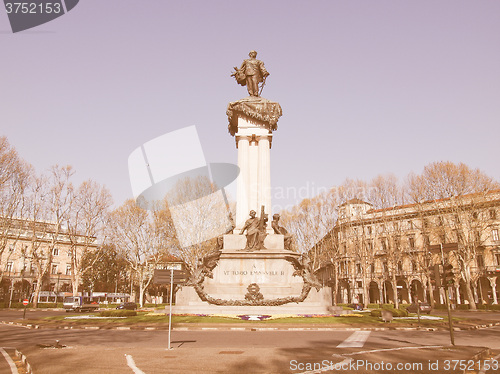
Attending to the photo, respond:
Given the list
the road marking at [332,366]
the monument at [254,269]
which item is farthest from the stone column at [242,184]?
the road marking at [332,366]

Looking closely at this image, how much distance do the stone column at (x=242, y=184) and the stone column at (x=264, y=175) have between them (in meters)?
0.95

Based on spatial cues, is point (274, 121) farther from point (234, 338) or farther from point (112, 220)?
point (112, 220)

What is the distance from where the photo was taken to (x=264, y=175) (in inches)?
1085

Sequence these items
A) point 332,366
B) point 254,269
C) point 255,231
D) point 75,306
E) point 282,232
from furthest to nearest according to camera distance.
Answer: point 75,306 < point 282,232 < point 255,231 < point 254,269 < point 332,366

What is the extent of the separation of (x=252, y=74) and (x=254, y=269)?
50.5 feet

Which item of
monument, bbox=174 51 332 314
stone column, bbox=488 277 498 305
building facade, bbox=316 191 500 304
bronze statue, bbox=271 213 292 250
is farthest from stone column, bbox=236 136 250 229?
stone column, bbox=488 277 498 305

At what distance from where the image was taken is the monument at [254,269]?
2256 centimetres

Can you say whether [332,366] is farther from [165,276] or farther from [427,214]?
[427,214]

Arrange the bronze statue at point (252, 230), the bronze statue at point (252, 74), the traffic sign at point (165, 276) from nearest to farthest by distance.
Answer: the traffic sign at point (165, 276)
the bronze statue at point (252, 230)
the bronze statue at point (252, 74)

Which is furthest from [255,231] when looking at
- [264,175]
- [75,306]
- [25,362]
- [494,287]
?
[494,287]

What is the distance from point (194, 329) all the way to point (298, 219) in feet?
118

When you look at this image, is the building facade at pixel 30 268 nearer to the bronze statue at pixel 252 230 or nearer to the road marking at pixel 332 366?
the bronze statue at pixel 252 230

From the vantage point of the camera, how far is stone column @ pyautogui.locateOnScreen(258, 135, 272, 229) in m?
26.9

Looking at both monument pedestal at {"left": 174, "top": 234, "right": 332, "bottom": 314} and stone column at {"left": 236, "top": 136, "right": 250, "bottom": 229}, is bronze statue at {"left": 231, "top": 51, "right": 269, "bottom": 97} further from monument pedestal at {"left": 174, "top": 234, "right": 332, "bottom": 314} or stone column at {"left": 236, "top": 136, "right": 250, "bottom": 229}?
monument pedestal at {"left": 174, "top": 234, "right": 332, "bottom": 314}
